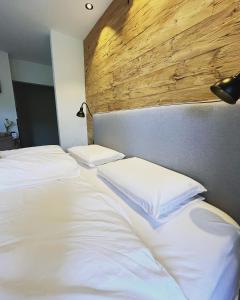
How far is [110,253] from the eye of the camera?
1.98 feet

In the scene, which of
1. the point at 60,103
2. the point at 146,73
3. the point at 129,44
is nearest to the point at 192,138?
the point at 146,73

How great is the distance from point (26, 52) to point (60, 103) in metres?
1.67

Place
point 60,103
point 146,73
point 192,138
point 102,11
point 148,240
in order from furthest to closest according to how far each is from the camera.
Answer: point 60,103, point 102,11, point 146,73, point 192,138, point 148,240

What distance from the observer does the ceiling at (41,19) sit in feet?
6.64

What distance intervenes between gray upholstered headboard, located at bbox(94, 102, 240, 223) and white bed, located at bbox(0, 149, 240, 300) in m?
0.13

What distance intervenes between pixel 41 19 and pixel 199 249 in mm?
3047

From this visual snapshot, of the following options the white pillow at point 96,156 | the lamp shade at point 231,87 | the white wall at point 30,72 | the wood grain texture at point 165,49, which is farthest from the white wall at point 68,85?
the lamp shade at point 231,87

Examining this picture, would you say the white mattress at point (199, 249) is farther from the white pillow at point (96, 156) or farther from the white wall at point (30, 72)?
the white wall at point (30, 72)

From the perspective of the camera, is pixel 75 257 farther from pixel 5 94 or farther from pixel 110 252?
pixel 5 94

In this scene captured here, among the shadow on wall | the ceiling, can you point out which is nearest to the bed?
the shadow on wall

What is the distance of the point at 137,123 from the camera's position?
1523 millimetres

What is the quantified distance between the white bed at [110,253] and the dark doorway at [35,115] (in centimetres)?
447

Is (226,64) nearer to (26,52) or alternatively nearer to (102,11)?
(102,11)

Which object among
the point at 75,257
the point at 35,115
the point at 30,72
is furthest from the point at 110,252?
the point at 35,115
